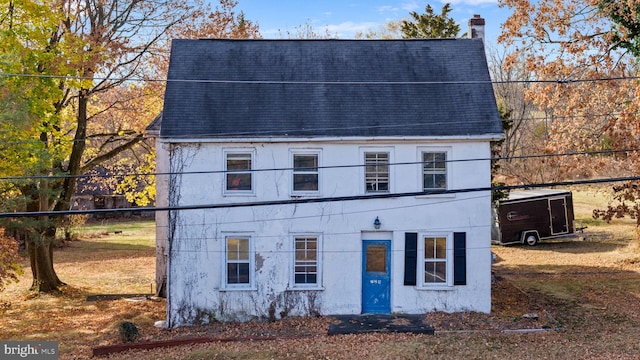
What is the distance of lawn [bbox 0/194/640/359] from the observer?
1440cm

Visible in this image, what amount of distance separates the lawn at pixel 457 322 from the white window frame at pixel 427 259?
895mm

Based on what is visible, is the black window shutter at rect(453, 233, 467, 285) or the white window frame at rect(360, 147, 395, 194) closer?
the black window shutter at rect(453, 233, 467, 285)

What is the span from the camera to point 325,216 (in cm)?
1750

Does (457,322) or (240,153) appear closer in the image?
(457,322)

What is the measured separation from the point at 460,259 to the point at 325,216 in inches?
171

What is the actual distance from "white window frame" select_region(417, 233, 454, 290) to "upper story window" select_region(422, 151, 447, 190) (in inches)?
58.5

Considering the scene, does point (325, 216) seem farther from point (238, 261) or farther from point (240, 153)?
point (240, 153)

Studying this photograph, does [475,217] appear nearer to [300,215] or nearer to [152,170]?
[300,215]

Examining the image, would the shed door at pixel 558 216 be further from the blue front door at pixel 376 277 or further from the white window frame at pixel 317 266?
the white window frame at pixel 317 266

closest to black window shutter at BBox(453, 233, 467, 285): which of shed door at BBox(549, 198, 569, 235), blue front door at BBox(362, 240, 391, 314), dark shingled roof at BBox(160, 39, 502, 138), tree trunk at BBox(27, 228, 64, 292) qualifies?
blue front door at BBox(362, 240, 391, 314)

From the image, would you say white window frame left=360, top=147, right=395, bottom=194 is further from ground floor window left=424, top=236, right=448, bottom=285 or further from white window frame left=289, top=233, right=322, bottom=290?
white window frame left=289, top=233, right=322, bottom=290

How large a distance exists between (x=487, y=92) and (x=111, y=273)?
22094mm

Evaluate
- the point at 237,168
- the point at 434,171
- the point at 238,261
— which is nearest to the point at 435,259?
the point at 434,171

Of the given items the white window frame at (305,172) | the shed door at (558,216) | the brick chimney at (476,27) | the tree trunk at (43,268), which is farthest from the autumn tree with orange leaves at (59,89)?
the shed door at (558,216)
